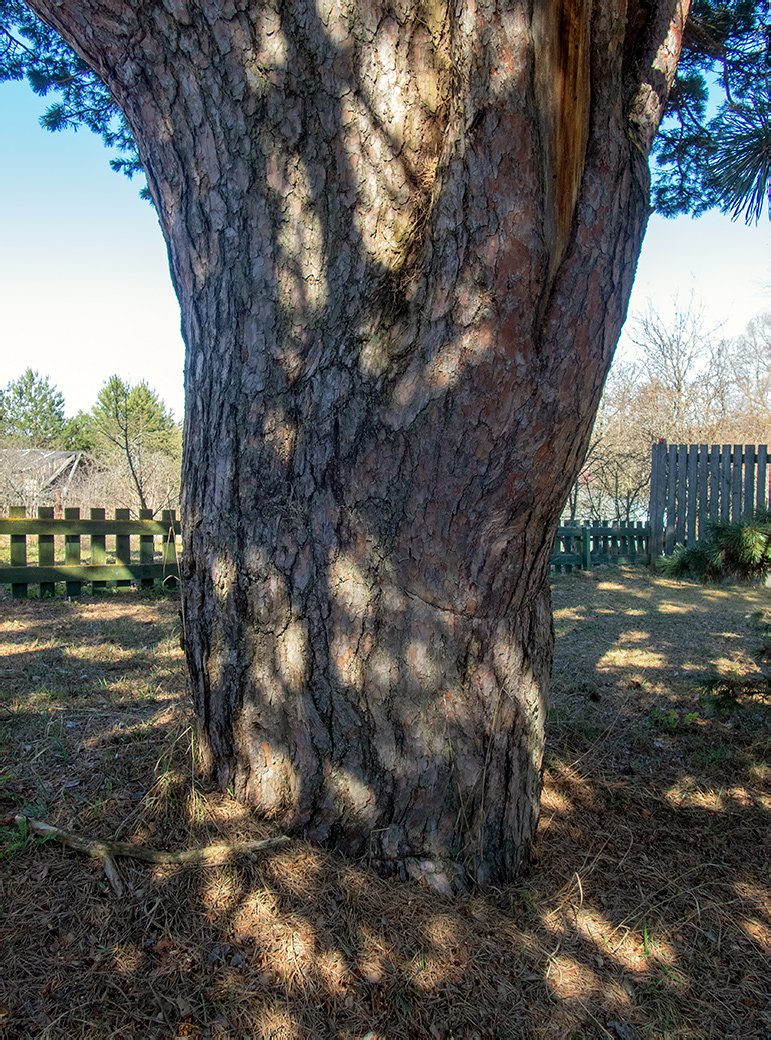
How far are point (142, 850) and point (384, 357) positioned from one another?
1.74 m

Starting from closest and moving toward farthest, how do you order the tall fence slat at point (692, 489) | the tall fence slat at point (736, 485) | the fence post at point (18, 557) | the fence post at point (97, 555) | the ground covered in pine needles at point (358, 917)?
the ground covered in pine needles at point (358, 917), the fence post at point (18, 557), the fence post at point (97, 555), the tall fence slat at point (736, 485), the tall fence slat at point (692, 489)

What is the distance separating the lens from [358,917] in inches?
73.9

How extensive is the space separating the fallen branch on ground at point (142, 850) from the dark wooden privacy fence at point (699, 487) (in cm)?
1091

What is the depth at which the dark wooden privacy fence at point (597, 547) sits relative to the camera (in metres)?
11.9

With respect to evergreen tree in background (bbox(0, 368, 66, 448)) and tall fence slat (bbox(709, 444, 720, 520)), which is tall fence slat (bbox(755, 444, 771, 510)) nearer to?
tall fence slat (bbox(709, 444, 720, 520))

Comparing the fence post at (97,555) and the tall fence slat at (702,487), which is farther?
the tall fence slat at (702,487)

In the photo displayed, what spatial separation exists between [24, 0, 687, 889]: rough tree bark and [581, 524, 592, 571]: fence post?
1040 centimetres

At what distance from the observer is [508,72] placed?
5.35 feet

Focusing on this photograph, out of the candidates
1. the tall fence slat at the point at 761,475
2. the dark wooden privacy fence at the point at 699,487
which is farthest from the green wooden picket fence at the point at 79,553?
the tall fence slat at the point at 761,475

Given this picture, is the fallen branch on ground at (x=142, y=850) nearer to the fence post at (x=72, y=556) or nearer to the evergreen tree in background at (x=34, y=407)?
the fence post at (x=72, y=556)

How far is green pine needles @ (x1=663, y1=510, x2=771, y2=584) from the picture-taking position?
3.21 metres

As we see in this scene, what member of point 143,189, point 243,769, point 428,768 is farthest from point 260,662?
point 143,189

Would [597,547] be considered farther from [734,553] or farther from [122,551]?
[734,553]

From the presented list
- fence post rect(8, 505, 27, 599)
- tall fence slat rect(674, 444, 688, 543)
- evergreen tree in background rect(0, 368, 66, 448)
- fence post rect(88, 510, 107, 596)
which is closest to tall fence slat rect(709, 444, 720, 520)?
tall fence slat rect(674, 444, 688, 543)
